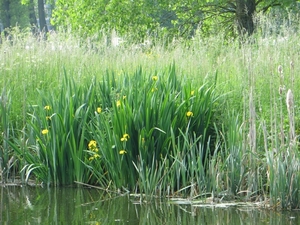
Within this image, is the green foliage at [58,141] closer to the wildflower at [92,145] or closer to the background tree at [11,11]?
the wildflower at [92,145]

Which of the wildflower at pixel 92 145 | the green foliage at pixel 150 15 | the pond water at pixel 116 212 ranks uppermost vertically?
the green foliage at pixel 150 15

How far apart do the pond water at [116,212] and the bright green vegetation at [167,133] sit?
214mm

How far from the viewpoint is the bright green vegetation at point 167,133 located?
19.0ft

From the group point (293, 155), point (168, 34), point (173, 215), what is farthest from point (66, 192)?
point (168, 34)

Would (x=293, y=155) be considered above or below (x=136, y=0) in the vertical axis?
below

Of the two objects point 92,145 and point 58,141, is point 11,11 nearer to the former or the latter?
point 58,141

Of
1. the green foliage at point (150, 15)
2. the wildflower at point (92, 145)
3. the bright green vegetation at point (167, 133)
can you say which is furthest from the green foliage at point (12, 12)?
the wildflower at point (92, 145)

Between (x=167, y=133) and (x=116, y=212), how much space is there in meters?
1.17

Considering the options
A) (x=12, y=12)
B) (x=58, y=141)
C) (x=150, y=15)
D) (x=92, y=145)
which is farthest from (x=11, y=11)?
(x=92, y=145)

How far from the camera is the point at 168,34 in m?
17.2

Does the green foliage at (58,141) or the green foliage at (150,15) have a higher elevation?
the green foliage at (150,15)

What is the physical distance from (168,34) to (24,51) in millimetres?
8416

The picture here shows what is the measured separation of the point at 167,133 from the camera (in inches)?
253

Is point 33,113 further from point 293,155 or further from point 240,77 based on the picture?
point 293,155
